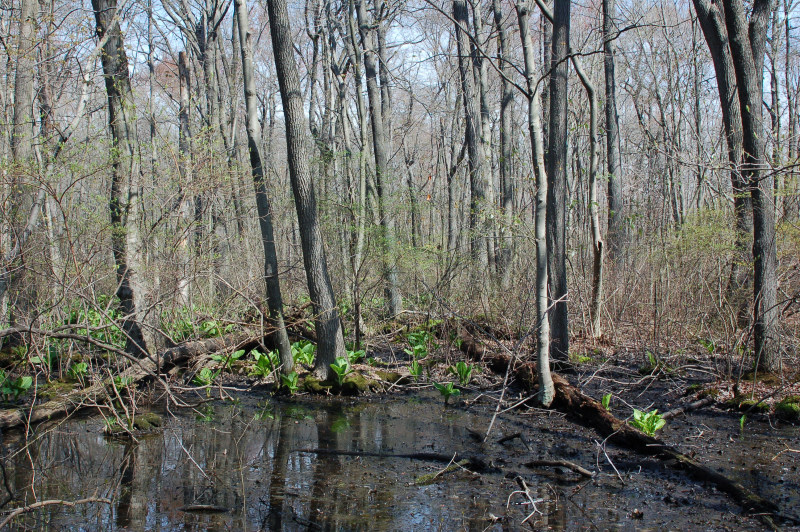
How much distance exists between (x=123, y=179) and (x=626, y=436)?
822 cm

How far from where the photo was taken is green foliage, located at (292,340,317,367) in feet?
32.8

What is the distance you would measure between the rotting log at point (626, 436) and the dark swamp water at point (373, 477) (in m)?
0.12

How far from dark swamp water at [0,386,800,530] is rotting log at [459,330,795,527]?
0.12 meters

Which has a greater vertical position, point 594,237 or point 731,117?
point 731,117

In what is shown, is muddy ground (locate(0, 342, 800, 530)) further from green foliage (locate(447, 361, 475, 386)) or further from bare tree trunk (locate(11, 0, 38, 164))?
bare tree trunk (locate(11, 0, 38, 164))

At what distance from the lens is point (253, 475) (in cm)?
559

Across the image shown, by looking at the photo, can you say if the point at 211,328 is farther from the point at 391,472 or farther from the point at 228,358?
the point at 391,472

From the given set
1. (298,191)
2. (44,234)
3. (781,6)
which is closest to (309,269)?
(298,191)

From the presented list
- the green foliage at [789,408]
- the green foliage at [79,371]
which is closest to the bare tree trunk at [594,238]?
the green foliage at [789,408]

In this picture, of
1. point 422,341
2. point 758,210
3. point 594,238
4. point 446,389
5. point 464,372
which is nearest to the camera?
point 758,210

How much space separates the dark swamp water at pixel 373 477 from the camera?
4.47m

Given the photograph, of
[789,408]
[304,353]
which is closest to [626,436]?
[789,408]

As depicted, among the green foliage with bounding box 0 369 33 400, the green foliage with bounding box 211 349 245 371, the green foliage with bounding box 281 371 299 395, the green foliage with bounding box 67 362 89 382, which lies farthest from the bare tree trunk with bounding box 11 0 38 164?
the green foliage with bounding box 281 371 299 395

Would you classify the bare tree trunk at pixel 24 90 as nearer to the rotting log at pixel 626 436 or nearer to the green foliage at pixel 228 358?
the green foliage at pixel 228 358
